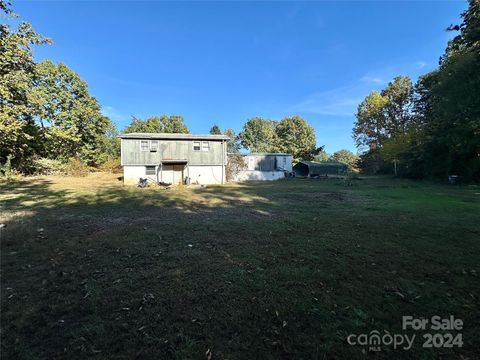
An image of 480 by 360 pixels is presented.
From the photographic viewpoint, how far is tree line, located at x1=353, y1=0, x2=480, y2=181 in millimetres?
14605

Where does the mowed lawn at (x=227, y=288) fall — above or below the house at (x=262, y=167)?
below

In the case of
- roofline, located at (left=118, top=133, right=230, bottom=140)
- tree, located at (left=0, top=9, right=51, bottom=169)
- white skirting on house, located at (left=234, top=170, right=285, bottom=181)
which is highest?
tree, located at (left=0, top=9, right=51, bottom=169)

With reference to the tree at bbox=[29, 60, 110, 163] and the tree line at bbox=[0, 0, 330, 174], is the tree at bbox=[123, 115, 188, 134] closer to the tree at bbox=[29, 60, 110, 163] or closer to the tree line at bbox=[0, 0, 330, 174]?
the tree line at bbox=[0, 0, 330, 174]

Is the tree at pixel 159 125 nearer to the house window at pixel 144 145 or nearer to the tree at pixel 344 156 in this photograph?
the house window at pixel 144 145

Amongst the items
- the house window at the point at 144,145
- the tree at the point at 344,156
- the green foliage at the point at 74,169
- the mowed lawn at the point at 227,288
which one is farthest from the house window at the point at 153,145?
the tree at the point at 344,156

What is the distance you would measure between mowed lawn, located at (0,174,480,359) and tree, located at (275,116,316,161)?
156ft

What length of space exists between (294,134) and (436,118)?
1229 inches

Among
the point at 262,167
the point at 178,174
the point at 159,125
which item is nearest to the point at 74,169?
the point at 178,174

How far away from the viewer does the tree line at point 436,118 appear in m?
14.6

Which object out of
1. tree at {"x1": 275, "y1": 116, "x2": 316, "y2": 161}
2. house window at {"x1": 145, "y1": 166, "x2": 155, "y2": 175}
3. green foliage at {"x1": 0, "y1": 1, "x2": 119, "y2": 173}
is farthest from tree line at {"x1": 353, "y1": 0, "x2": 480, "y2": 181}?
green foliage at {"x1": 0, "y1": 1, "x2": 119, "y2": 173}

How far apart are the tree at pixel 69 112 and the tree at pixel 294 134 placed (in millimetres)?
33428

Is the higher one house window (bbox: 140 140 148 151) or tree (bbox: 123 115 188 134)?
tree (bbox: 123 115 188 134)

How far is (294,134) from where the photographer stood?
2234 inches

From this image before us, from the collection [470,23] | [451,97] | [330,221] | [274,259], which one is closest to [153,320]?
[274,259]
